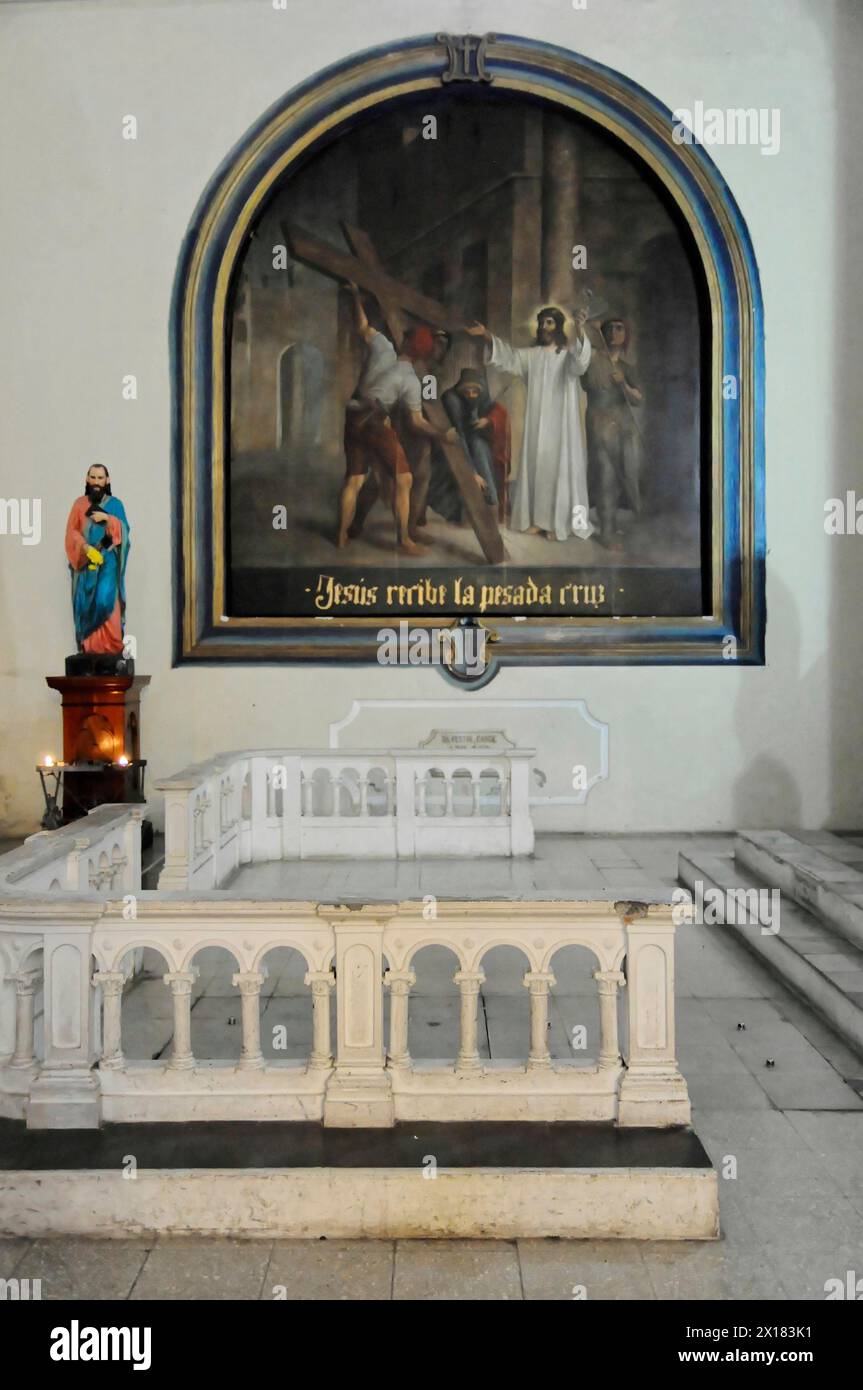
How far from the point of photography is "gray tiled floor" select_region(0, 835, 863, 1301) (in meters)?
2.62

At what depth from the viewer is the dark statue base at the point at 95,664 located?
843cm

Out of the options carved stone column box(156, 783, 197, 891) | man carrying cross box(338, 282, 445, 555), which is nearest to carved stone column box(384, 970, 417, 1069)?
carved stone column box(156, 783, 197, 891)

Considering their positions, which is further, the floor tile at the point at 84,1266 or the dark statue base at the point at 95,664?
the dark statue base at the point at 95,664

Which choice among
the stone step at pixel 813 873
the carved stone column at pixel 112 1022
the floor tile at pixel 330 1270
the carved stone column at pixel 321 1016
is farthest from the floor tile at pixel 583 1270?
the stone step at pixel 813 873

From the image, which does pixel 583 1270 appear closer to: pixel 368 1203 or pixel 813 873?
pixel 368 1203

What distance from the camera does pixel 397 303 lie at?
957 centimetres

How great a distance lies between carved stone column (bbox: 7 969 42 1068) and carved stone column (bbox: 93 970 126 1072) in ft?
Answer: 0.67

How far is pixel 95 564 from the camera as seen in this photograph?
28.1ft

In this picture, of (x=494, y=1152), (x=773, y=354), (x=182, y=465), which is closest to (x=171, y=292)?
(x=182, y=465)

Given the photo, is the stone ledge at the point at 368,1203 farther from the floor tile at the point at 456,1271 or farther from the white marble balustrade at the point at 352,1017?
the white marble balustrade at the point at 352,1017

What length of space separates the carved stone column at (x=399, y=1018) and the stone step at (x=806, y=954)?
1914mm

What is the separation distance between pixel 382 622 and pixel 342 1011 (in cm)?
647

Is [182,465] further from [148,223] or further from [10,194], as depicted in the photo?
[10,194]

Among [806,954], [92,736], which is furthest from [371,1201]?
[92,736]
